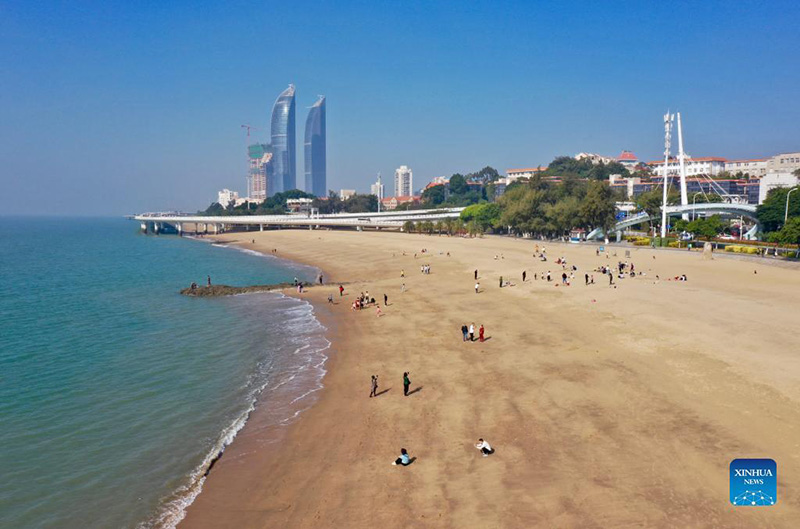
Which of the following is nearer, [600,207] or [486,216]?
[600,207]

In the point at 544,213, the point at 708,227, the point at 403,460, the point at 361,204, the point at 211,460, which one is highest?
the point at 361,204

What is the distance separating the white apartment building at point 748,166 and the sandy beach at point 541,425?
5837 inches

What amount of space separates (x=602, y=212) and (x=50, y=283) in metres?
70.6

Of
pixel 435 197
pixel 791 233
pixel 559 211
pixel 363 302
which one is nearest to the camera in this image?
pixel 363 302

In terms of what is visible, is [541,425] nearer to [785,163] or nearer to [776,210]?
[776,210]

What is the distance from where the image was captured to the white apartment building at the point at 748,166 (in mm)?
150000

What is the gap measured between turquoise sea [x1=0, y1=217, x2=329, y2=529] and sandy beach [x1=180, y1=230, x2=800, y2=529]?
4.32 feet

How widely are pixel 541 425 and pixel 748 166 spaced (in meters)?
179

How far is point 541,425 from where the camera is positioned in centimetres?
1552

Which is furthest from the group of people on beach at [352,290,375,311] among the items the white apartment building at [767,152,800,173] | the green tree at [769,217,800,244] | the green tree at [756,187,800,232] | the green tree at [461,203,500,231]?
the white apartment building at [767,152,800,173]

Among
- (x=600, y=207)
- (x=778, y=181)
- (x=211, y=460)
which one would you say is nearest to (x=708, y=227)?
(x=600, y=207)

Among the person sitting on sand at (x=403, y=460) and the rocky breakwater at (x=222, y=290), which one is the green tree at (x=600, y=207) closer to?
the rocky breakwater at (x=222, y=290)

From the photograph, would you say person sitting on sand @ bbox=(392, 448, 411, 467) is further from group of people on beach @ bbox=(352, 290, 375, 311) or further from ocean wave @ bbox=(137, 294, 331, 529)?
group of people on beach @ bbox=(352, 290, 375, 311)

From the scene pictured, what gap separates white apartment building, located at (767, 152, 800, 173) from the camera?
98562 millimetres
